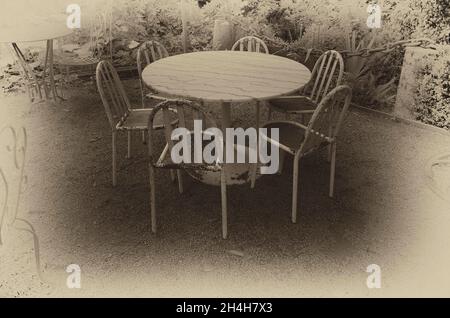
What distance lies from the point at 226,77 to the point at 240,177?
0.77m

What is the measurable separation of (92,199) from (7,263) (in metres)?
0.75

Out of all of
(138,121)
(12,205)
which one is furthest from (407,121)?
(12,205)

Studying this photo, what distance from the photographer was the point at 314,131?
2561 mm

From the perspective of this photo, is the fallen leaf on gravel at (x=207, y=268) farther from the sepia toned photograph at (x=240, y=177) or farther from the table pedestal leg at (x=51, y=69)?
the table pedestal leg at (x=51, y=69)

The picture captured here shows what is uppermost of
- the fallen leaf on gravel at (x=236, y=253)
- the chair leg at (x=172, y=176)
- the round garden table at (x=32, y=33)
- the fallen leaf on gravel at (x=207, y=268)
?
the round garden table at (x=32, y=33)

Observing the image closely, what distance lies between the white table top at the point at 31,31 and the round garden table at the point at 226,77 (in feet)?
5.92

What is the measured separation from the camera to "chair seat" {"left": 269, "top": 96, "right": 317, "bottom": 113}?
339cm

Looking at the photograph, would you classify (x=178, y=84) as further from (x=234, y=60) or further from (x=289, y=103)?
(x=289, y=103)

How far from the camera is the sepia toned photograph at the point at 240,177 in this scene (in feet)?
7.82

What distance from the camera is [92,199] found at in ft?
10.2

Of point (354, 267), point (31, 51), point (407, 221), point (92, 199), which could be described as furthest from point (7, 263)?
point (31, 51)

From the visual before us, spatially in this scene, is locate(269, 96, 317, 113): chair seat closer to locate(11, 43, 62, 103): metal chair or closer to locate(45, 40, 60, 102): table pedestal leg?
locate(45, 40, 60, 102): table pedestal leg

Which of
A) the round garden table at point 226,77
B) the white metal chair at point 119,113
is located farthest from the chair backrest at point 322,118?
the white metal chair at point 119,113

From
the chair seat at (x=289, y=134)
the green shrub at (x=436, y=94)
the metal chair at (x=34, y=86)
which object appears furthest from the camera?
the metal chair at (x=34, y=86)
